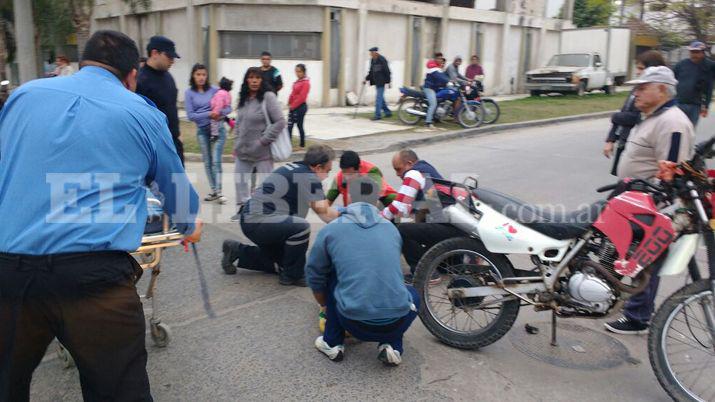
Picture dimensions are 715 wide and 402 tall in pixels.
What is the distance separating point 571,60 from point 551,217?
22.4 meters

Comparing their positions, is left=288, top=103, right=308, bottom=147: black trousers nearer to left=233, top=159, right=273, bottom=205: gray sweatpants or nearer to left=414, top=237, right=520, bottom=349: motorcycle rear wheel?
left=233, top=159, right=273, bottom=205: gray sweatpants

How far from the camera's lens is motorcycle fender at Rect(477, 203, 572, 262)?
356cm

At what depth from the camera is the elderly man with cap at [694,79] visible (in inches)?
320

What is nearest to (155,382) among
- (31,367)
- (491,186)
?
(31,367)

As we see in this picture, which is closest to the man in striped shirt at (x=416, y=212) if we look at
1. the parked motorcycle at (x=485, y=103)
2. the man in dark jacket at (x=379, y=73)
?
the parked motorcycle at (x=485, y=103)

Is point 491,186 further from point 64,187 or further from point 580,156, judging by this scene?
point 64,187

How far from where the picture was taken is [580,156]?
11.1 m

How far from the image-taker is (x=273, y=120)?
22.2 ft

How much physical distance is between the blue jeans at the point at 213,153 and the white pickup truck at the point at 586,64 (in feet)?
58.3

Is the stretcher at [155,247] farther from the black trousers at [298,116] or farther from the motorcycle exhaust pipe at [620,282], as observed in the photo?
the black trousers at [298,116]

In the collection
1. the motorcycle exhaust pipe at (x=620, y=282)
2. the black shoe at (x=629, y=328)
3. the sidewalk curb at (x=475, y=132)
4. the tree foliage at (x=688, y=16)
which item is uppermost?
the tree foliage at (x=688, y=16)

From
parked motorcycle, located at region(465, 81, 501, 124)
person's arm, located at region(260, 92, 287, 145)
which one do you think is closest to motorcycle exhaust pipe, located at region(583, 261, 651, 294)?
person's arm, located at region(260, 92, 287, 145)

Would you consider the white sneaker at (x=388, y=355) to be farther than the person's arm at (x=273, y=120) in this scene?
No

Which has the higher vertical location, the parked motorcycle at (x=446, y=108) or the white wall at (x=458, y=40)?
the white wall at (x=458, y=40)
